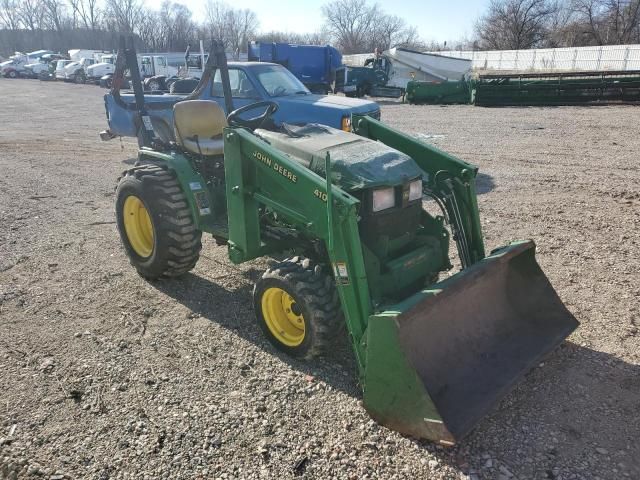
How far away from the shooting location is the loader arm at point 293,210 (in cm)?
301

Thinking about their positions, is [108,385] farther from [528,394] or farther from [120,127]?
[120,127]

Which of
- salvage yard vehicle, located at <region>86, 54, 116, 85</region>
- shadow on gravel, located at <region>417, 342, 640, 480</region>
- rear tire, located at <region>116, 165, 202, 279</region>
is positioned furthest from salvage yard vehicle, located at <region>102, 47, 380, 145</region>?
salvage yard vehicle, located at <region>86, 54, 116, 85</region>

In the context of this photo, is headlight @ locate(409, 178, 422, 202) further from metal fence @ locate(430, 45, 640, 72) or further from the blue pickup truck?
metal fence @ locate(430, 45, 640, 72)

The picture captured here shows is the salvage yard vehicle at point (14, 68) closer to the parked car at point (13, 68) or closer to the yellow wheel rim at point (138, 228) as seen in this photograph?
the parked car at point (13, 68)

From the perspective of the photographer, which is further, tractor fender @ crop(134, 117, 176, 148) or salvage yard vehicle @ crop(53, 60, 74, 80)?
salvage yard vehicle @ crop(53, 60, 74, 80)

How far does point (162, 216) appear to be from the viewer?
4.31 m

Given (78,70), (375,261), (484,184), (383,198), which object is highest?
(78,70)

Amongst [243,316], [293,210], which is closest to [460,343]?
[293,210]

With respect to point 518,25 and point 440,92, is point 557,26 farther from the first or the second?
point 440,92


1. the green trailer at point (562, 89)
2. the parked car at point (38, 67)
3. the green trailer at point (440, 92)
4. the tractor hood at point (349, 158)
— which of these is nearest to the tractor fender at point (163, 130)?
the tractor hood at point (349, 158)

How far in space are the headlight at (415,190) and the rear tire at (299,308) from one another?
2.62ft

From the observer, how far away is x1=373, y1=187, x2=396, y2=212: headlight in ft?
11.0

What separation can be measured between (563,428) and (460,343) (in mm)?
712

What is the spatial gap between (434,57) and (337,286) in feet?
76.3
